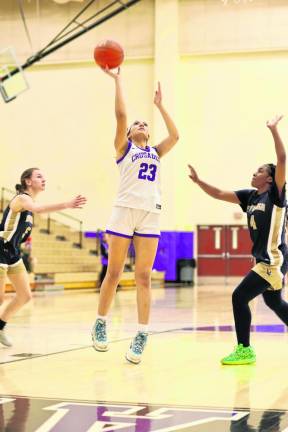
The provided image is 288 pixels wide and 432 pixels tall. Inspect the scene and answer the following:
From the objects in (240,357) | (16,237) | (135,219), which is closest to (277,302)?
(240,357)

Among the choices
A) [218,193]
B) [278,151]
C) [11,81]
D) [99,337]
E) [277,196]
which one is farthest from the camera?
[11,81]

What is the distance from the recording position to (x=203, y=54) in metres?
24.5

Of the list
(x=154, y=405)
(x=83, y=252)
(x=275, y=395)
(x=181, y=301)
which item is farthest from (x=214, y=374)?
(x=83, y=252)

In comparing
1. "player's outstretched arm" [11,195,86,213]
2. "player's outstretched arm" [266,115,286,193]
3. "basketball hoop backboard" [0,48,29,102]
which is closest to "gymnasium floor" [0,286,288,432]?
"player's outstretched arm" [11,195,86,213]

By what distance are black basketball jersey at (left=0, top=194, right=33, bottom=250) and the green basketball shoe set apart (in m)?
2.40

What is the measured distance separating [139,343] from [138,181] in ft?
4.33

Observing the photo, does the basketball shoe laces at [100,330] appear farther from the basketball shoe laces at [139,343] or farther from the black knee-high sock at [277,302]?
the black knee-high sock at [277,302]

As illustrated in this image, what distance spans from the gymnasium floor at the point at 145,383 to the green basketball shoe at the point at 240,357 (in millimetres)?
83

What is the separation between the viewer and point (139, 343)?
18.9 ft

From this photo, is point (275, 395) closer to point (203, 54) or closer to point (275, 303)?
point (275, 303)

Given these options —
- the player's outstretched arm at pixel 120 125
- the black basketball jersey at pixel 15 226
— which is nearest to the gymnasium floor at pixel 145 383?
the black basketball jersey at pixel 15 226

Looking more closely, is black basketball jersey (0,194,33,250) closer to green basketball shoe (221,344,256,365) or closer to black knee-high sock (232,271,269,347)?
black knee-high sock (232,271,269,347)

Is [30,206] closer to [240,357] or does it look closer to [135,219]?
[135,219]

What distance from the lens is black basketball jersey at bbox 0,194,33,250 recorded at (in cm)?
683
